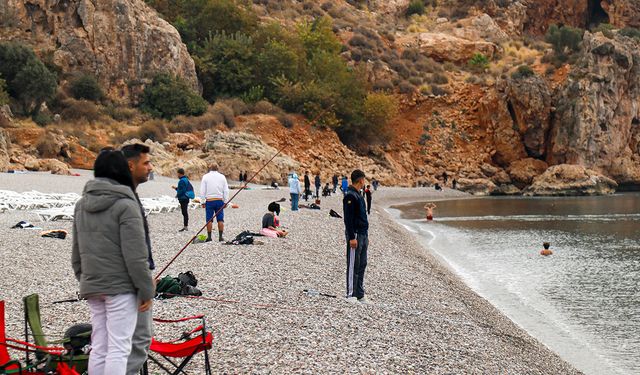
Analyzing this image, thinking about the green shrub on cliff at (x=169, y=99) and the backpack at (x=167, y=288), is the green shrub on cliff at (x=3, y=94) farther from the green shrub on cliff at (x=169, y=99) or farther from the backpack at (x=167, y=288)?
the backpack at (x=167, y=288)

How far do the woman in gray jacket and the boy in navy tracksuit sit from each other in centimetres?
494

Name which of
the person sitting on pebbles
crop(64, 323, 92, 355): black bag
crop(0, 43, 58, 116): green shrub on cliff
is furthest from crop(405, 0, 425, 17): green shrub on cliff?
crop(64, 323, 92, 355): black bag

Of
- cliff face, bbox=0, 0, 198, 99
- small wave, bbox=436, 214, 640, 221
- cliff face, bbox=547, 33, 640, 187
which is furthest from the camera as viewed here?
cliff face, bbox=547, 33, 640, 187

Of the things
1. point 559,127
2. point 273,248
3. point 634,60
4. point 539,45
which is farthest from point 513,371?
point 539,45

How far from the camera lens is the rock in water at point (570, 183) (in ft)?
173

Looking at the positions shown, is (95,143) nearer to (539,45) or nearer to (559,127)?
(559,127)

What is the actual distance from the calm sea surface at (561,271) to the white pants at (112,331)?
6.78 metres

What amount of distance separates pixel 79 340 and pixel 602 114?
6178cm

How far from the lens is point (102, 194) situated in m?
4.19

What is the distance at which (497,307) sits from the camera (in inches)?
502

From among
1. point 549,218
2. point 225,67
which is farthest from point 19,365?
point 225,67

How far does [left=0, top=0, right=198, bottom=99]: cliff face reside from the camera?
47.9 metres

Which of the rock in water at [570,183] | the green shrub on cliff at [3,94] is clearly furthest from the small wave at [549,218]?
the green shrub on cliff at [3,94]

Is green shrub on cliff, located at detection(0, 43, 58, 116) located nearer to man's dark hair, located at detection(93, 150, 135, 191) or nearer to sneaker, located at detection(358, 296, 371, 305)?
sneaker, located at detection(358, 296, 371, 305)
